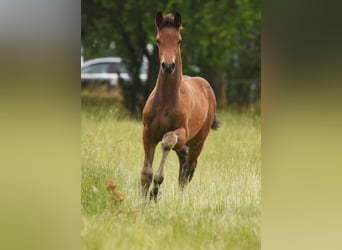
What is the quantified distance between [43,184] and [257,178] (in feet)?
3.43

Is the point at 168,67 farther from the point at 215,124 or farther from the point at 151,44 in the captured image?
the point at 215,124

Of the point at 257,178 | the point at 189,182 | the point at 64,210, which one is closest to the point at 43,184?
the point at 64,210

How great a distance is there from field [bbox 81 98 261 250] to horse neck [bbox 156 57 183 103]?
20 cm

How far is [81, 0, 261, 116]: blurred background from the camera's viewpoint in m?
4.87

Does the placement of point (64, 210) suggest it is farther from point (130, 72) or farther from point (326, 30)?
point (326, 30)

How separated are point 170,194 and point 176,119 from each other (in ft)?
1.25

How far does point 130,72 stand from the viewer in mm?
5082

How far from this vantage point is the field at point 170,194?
15.8 ft

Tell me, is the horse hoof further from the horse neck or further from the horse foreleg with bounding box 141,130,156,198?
the horse neck

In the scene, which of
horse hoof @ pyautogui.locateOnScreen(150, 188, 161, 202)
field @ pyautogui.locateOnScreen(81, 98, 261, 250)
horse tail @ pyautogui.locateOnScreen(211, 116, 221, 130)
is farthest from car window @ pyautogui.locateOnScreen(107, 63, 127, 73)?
horse hoof @ pyautogui.locateOnScreen(150, 188, 161, 202)

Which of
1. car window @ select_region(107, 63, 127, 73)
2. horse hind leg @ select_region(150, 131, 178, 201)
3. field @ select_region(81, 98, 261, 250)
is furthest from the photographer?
car window @ select_region(107, 63, 127, 73)

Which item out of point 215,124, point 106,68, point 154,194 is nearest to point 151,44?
point 106,68


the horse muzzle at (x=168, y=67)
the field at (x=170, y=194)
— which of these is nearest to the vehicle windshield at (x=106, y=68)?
the field at (x=170, y=194)

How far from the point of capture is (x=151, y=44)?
4969 millimetres
